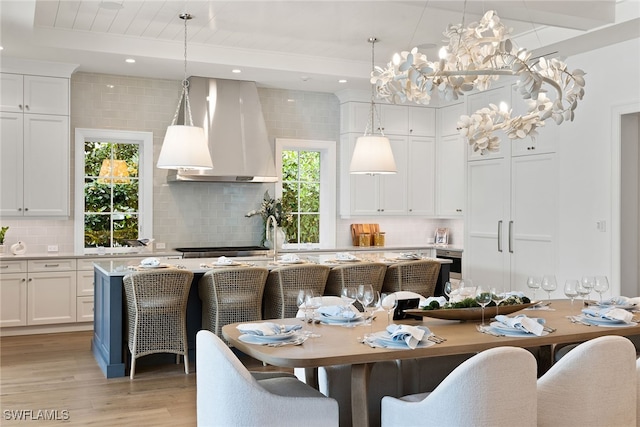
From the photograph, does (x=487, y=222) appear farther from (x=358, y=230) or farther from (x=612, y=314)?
(x=612, y=314)

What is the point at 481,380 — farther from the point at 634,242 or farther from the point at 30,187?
the point at 30,187

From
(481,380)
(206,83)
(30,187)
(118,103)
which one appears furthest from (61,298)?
(481,380)

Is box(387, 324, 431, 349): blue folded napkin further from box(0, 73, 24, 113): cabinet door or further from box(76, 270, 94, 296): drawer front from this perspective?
box(0, 73, 24, 113): cabinet door

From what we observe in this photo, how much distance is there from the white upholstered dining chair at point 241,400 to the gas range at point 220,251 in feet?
14.7

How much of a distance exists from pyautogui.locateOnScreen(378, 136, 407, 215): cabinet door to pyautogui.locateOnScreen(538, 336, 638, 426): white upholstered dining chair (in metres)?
5.71

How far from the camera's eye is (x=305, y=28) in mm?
6016

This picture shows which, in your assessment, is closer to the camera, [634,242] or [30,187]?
[634,242]

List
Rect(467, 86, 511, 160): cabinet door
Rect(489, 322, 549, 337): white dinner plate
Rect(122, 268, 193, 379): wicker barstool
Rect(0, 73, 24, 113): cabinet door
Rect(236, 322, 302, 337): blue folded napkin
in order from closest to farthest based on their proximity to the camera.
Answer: Rect(236, 322, 302, 337): blue folded napkin → Rect(489, 322, 549, 337): white dinner plate → Rect(122, 268, 193, 379): wicker barstool → Rect(0, 73, 24, 113): cabinet door → Rect(467, 86, 511, 160): cabinet door

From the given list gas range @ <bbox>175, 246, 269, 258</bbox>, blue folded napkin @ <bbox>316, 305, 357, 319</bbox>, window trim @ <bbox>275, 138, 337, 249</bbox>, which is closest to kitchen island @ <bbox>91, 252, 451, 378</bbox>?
gas range @ <bbox>175, 246, 269, 258</bbox>

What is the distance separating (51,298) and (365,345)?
489 centimetres

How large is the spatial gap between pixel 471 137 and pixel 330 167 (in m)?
4.41

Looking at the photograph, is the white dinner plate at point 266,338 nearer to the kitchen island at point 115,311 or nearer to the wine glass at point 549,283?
the wine glass at point 549,283

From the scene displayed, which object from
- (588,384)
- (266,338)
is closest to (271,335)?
(266,338)

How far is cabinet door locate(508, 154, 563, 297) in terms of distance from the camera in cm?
651
